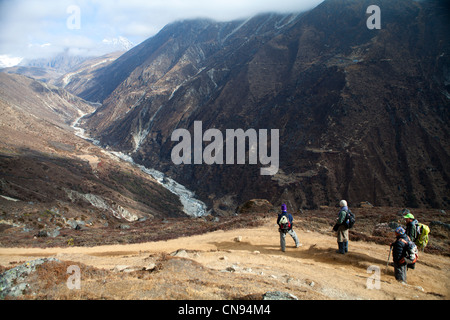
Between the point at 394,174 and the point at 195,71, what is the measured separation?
104844mm

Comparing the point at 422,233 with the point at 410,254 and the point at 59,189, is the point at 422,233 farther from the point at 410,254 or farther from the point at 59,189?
the point at 59,189

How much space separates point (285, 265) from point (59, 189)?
114 feet

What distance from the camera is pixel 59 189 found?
34719 millimetres

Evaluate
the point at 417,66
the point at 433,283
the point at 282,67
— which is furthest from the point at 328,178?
the point at 282,67

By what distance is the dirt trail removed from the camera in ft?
22.6

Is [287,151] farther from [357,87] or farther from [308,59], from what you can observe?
[308,59]

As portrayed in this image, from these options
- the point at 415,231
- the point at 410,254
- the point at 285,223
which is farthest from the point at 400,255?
the point at 285,223

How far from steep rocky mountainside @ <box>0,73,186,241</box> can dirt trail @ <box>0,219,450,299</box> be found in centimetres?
828

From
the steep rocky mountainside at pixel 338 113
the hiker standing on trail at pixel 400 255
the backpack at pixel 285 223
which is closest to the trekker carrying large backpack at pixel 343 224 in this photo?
the backpack at pixel 285 223

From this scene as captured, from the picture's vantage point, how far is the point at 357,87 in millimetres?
51031

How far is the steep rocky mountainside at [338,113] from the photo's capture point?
135ft

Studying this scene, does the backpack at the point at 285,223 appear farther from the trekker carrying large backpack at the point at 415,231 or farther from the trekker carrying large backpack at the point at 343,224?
the trekker carrying large backpack at the point at 415,231

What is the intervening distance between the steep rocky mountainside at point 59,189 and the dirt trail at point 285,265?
8275 millimetres

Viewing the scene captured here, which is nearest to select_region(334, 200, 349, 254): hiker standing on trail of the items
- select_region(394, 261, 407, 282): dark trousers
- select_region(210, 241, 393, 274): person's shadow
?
select_region(210, 241, 393, 274): person's shadow
